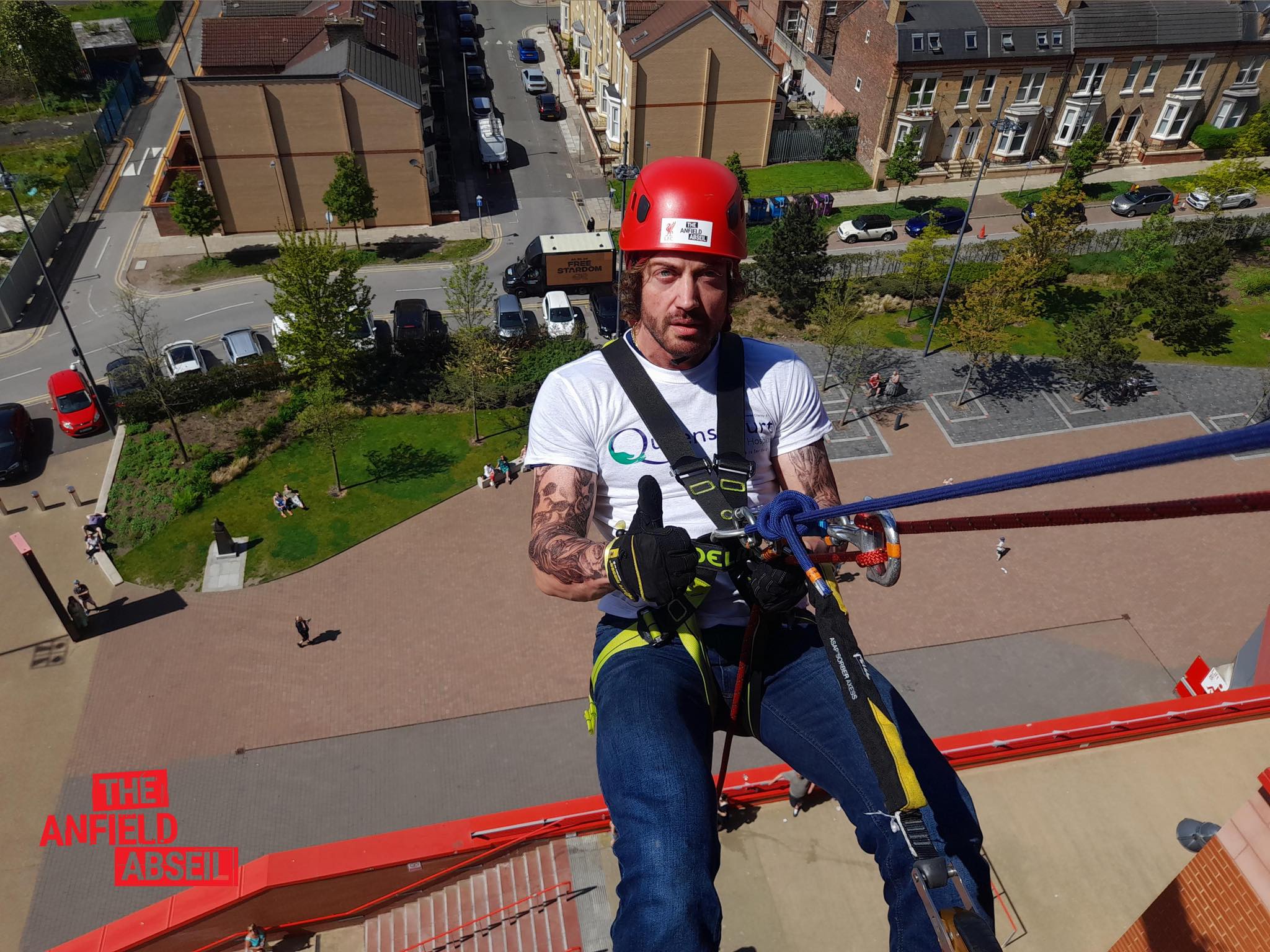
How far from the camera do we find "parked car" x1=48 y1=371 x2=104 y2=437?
96.7 feet

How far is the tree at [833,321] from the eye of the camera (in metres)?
29.8

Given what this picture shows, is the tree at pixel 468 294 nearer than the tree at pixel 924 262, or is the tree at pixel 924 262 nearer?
the tree at pixel 468 294

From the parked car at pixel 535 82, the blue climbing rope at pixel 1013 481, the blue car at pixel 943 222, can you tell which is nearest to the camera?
the blue climbing rope at pixel 1013 481

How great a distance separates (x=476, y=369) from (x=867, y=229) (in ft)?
79.3

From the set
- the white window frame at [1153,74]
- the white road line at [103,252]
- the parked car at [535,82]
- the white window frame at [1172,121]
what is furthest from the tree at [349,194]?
the white window frame at [1172,121]

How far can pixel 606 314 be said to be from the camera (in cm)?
3594

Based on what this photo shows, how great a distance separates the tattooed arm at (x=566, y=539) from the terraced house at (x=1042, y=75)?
154 ft

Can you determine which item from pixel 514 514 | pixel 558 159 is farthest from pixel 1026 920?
pixel 558 159

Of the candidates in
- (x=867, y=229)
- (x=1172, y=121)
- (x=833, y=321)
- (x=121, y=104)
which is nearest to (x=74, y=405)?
(x=833, y=321)

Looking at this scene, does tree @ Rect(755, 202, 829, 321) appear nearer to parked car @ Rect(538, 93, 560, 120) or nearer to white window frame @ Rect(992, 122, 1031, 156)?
white window frame @ Rect(992, 122, 1031, 156)

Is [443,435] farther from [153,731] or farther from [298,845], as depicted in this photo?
[298,845]

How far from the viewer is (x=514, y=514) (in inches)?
1061

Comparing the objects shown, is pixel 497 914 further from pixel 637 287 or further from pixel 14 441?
pixel 14 441

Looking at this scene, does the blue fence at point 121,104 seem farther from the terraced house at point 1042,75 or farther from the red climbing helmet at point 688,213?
the red climbing helmet at point 688,213
